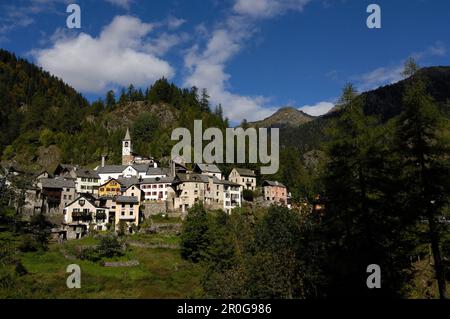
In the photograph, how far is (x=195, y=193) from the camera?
285 ft

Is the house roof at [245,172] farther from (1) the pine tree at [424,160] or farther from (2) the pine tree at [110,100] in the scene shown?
(2) the pine tree at [110,100]

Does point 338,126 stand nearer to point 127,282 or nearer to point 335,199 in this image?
point 335,199

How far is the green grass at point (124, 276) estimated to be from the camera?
167ft

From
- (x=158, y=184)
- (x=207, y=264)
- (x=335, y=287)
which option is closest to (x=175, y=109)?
(x=158, y=184)

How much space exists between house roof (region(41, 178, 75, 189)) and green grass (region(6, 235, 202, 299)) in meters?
23.3

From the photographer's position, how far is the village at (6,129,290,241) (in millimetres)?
79312

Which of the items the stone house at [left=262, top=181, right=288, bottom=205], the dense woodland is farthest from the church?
the dense woodland

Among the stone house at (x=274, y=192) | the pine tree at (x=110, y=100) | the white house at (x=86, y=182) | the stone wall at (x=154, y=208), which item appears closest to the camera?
the stone wall at (x=154, y=208)

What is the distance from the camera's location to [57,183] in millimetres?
88875

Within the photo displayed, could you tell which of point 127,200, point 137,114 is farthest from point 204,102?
point 127,200

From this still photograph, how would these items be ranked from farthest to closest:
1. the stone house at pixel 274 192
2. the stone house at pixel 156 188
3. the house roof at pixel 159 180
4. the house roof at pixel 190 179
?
the stone house at pixel 274 192 < the house roof at pixel 159 180 < the stone house at pixel 156 188 < the house roof at pixel 190 179

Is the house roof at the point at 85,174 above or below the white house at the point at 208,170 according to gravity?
below

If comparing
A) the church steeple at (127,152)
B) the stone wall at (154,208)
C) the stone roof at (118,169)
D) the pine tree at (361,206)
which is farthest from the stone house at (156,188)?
the pine tree at (361,206)

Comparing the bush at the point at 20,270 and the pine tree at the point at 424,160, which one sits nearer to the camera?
the pine tree at the point at 424,160
